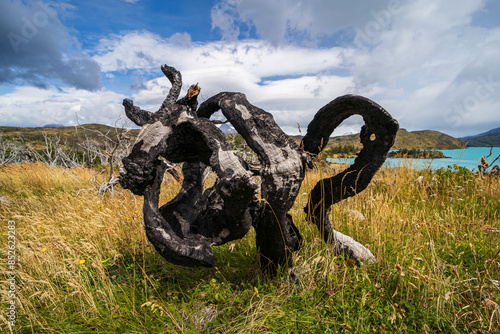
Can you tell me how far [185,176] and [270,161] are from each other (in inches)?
56.4

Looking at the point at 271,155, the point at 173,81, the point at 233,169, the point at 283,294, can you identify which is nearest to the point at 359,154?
the point at 271,155

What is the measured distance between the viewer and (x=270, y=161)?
7.20 ft

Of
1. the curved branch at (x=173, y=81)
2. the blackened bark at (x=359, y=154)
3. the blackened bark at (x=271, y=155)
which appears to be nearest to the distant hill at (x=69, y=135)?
the curved branch at (x=173, y=81)

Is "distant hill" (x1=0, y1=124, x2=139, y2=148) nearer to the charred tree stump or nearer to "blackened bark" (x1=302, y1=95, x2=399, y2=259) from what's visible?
the charred tree stump

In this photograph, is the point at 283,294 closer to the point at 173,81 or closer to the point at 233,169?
the point at 233,169

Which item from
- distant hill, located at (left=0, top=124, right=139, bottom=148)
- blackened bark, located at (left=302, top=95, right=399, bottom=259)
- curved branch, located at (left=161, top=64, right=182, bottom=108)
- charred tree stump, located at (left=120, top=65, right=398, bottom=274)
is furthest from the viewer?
distant hill, located at (left=0, top=124, right=139, bottom=148)

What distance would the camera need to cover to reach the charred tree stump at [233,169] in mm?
2197

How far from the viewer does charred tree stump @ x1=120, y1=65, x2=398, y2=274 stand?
220 cm

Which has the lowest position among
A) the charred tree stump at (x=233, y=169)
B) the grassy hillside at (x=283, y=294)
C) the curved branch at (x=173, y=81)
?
the grassy hillside at (x=283, y=294)

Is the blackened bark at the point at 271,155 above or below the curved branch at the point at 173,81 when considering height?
below

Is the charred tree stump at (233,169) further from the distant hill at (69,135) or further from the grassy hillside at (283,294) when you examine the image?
the distant hill at (69,135)

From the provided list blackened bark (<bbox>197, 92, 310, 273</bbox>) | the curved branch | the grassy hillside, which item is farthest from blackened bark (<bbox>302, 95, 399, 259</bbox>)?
the curved branch

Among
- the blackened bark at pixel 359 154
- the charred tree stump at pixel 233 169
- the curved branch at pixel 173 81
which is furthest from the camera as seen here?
the curved branch at pixel 173 81

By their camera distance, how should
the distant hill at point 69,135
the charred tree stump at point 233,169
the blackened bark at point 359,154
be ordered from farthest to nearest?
the distant hill at point 69,135
the blackened bark at point 359,154
the charred tree stump at point 233,169
